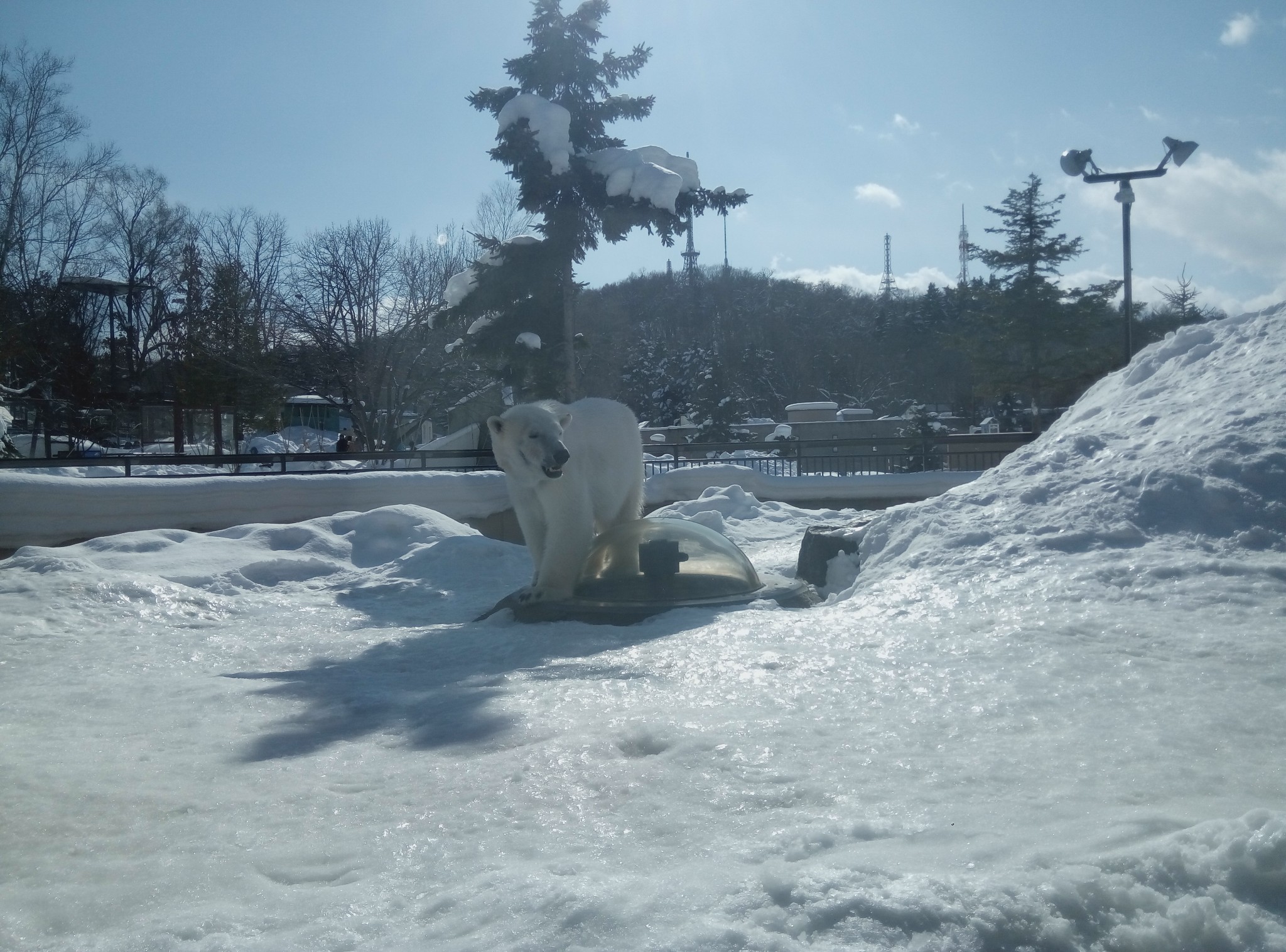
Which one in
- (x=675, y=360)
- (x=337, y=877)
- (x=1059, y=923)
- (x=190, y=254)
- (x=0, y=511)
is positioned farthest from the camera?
(x=675, y=360)

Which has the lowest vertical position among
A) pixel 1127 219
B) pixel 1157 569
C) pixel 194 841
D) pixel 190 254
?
pixel 194 841

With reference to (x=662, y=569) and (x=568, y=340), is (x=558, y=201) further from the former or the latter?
(x=662, y=569)

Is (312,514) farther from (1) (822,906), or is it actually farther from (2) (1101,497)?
(1) (822,906)

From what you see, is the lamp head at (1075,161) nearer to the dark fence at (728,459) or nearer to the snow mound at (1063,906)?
the dark fence at (728,459)

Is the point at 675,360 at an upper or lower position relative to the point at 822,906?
upper

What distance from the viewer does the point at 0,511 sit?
28.7ft

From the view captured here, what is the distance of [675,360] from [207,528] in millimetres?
26575

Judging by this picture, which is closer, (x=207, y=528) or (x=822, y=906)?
(x=822, y=906)

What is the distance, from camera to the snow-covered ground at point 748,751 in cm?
180

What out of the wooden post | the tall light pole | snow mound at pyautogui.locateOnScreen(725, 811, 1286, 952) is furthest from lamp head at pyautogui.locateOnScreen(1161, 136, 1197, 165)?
the wooden post

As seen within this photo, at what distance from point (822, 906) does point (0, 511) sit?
9551 millimetres

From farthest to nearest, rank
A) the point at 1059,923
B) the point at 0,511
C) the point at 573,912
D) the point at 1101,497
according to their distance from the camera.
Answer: the point at 0,511, the point at 1101,497, the point at 573,912, the point at 1059,923

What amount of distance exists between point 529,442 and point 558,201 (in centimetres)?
1284

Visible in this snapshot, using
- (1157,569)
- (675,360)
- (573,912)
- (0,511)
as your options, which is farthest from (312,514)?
(675,360)
